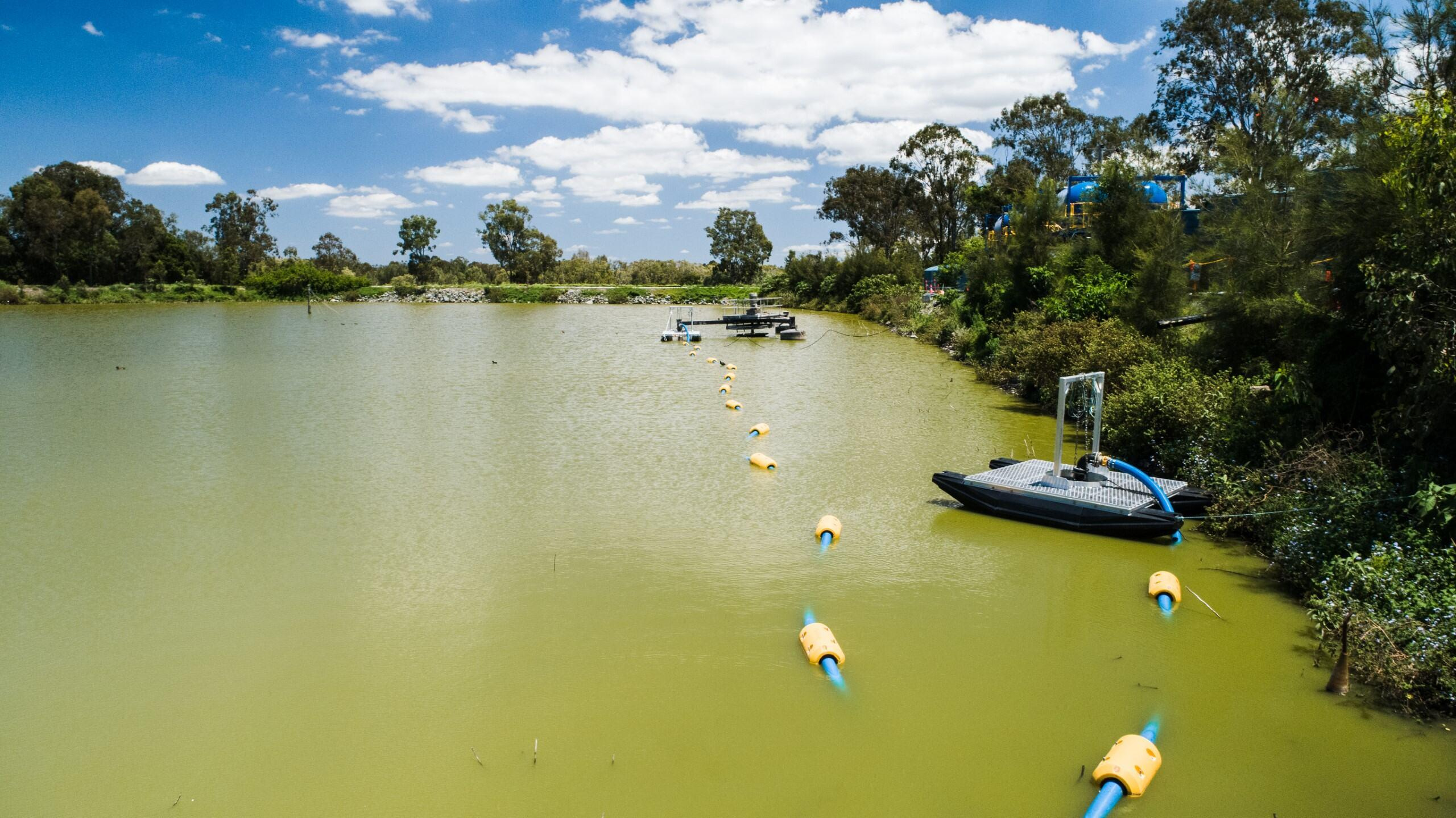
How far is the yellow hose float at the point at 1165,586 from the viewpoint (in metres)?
9.12

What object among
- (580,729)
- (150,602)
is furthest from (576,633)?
(150,602)

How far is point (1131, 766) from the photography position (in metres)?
6.04

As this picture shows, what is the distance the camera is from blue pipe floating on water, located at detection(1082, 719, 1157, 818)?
5.75 metres

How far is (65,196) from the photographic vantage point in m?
76.7

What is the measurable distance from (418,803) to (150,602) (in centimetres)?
528

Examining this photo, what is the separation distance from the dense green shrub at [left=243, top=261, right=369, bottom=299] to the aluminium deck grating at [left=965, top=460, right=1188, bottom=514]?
77.4m

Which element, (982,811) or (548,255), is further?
(548,255)

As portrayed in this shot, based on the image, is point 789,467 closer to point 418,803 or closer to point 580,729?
point 580,729

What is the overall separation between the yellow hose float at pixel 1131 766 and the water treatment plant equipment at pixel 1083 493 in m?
4.52

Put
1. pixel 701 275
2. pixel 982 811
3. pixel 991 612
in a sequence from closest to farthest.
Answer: pixel 982 811 < pixel 991 612 < pixel 701 275

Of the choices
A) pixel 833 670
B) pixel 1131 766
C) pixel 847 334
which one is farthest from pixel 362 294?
pixel 1131 766

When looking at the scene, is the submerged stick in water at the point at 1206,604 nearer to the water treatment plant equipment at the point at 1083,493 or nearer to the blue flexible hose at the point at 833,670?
the water treatment plant equipment at the point at 1083,493

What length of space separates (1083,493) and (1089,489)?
0.19m

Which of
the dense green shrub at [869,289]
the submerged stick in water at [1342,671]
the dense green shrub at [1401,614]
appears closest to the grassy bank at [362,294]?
the dense green shrub at [869,289]
